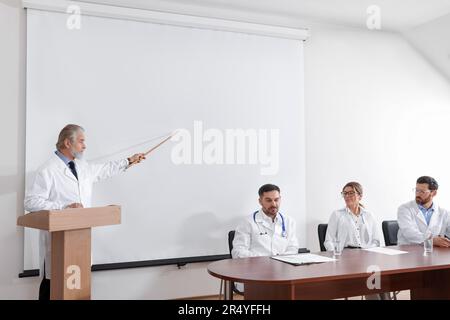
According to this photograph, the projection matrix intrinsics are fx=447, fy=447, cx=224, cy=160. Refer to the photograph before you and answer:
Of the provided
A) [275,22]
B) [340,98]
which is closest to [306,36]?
[275,22]

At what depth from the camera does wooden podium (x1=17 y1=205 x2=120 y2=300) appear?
226 centimetres

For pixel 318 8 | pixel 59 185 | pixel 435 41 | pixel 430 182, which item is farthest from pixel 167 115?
pixel 435 41

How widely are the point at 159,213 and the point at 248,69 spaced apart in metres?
1.72

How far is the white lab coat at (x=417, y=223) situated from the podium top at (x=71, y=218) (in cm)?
251

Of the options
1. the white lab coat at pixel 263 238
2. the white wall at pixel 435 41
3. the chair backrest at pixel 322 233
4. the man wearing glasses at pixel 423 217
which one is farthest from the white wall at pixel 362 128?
the man wearing glasses at pixel 423 217

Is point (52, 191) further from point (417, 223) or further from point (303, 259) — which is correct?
point (417, 223)

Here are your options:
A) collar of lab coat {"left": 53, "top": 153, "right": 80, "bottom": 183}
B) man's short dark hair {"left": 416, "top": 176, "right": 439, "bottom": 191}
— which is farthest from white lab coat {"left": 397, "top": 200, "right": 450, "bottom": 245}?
collar of lab coat {"left": 53, "top": 153, "right": 80, "bottom": 183}

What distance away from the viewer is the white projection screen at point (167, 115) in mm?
3871

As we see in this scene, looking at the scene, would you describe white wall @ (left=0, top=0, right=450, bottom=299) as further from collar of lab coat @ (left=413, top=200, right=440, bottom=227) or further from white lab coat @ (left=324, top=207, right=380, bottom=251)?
collar of lab coat @ (left=413, top=200, right=440, bottom=227)

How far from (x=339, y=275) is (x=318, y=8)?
122 inches

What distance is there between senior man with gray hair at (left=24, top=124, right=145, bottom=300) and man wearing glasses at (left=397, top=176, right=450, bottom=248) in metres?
2.62

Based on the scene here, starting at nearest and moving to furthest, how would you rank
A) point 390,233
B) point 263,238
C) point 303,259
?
point 303,259, point 263,238, point 390,233

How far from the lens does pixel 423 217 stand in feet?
12.5

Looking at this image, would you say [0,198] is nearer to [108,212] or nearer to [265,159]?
[108,212]
